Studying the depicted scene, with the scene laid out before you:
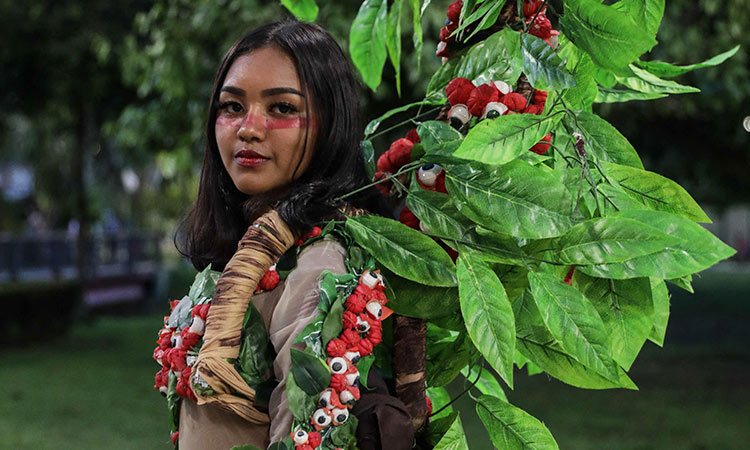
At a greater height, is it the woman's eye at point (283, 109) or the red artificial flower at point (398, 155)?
the woman's eye at point (283, 109)

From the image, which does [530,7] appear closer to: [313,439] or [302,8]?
[302,8]

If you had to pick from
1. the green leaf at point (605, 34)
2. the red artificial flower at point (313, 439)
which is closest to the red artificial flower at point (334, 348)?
the red artificial flower at point (313, 439)

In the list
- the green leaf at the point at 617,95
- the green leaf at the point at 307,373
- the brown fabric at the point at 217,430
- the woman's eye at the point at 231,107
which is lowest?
the brown fabric at the point at 217,430

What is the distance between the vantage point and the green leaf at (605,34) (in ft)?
3.65

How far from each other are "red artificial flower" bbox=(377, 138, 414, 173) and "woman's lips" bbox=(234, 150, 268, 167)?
226 millimetres

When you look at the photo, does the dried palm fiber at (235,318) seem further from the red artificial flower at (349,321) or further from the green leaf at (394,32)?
the green leaf at (394,32)

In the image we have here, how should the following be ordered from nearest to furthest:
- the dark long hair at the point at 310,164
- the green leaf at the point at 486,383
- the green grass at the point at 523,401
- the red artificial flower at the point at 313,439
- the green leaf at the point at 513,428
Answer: the red artificial flower at the point at 313,439
the green leaf at the point at 513,428
the dark long hair at the point at 310,164
the green leaf at the point at 486,383
the green grass at the point at 523,401

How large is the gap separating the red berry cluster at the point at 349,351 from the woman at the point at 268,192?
0.18ft

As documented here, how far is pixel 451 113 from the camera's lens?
141cm

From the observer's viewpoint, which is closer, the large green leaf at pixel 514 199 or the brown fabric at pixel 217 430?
the large green leaf at pixel 514 199

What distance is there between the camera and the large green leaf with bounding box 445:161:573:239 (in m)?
1.16

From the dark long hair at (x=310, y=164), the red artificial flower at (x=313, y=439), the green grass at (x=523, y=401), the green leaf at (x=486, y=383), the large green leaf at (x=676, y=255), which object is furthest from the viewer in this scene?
the green grass at (x=523, y=401)

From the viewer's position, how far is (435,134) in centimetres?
135

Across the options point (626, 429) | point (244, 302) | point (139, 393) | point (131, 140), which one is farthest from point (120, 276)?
point (244, 302)
